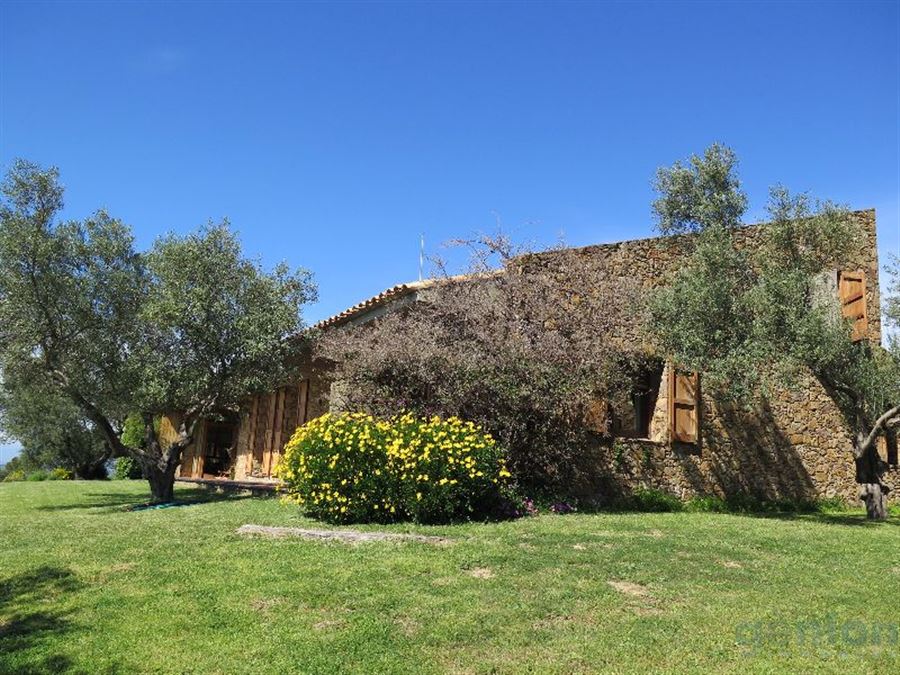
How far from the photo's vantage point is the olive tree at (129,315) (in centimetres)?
1332

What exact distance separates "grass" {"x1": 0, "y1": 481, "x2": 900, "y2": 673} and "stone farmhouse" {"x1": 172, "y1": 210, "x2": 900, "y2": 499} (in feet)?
12.4

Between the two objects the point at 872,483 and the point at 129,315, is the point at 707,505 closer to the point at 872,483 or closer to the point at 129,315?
the point at 872,483

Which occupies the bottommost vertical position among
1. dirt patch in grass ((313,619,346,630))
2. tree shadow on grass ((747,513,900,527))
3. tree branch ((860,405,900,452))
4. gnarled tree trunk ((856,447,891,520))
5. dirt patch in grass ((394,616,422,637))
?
dirt patch in grass ((313,619,346,630))

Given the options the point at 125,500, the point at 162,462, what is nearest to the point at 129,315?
the point at 162,462

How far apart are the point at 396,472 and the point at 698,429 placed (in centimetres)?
678

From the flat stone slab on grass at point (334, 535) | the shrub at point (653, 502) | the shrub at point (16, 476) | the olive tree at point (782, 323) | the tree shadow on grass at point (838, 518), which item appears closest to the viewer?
the flat stone slab on grass at point (334, 535)

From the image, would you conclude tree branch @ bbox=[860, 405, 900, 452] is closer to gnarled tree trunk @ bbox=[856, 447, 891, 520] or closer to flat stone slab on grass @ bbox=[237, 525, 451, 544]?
gnarled tree trunk @ bbox=[856, 447, 891, 520]

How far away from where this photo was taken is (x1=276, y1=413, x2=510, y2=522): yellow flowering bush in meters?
9.26

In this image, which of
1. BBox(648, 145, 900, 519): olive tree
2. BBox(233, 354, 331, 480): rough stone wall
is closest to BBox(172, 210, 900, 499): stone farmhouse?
BBox(648, 145, 900, 519): olive tree

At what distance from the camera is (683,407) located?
13.2 metres

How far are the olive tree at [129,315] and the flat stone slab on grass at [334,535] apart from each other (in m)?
5.67

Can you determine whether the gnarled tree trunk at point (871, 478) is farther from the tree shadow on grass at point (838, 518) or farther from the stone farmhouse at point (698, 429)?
the stone farmhouse at point (698, 429)

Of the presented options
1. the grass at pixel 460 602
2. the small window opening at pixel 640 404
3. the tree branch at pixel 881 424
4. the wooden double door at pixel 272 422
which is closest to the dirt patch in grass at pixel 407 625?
the grass at pixel 460 602

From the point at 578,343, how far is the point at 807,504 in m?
5.85
